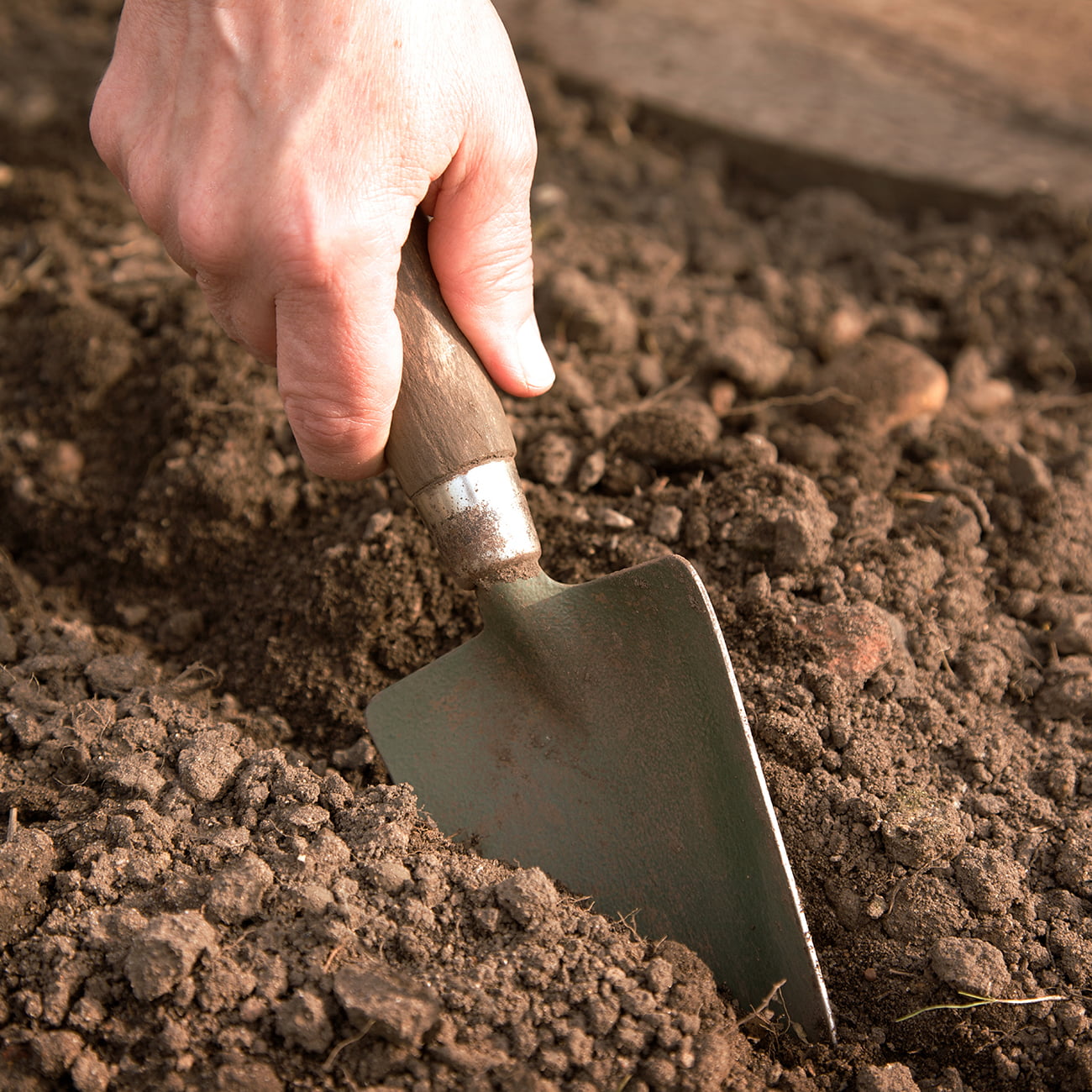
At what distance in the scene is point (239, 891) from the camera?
1.33m

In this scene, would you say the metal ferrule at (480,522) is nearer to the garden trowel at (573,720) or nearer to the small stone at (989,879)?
the garden trowel at (573,720)

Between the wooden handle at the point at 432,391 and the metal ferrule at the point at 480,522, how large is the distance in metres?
0.02

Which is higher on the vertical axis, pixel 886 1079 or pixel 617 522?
pixel 617 522

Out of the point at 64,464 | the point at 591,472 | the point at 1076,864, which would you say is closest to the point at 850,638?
the point at 1076,864

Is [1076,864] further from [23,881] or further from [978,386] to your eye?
[23,881]

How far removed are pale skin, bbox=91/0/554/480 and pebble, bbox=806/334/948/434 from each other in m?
0.87

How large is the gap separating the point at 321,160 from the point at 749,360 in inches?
44.4

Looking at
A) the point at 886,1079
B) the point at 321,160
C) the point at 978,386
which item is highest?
the point at 321,160

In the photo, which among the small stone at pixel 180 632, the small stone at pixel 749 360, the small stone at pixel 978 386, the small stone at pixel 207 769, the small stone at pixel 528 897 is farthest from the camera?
the small stone at pixel 978 386

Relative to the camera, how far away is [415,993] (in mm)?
Result: 1232

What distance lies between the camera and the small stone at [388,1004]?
120cm

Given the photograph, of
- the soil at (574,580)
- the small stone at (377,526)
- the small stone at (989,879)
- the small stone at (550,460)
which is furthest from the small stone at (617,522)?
the small stone at (989,879)

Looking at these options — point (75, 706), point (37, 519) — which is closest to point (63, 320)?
point (37, 519)

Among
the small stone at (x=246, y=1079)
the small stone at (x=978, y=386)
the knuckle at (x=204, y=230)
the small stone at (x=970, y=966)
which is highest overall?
the knuckle at (x=204, y=230)
